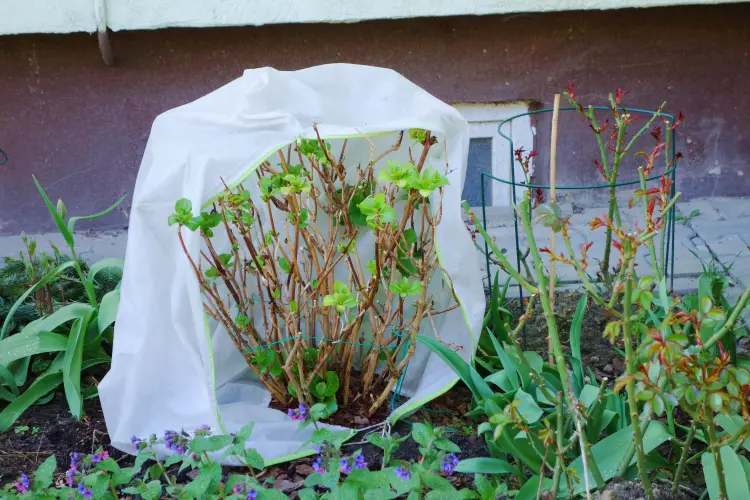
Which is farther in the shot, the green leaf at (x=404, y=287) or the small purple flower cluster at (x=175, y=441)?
the green leaf at (x=404, y=287)

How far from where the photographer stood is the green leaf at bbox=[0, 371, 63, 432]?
2.27 metres

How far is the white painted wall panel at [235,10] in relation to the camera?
144 inches

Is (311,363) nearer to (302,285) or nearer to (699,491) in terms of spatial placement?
(302,285)

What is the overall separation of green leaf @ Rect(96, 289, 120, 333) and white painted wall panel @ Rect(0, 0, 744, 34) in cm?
175

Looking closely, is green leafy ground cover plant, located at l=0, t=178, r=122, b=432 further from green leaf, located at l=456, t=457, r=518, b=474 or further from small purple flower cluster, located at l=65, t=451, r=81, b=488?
green leaf, located at l=456, t=457, r=518, b=474

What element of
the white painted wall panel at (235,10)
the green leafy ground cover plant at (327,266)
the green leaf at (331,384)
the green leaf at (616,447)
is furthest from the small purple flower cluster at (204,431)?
the white painted wall panel at (235,10)

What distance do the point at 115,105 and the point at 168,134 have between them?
210 cm

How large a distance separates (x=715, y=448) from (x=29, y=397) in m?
1.82

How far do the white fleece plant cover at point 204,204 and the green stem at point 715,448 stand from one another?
733 mm

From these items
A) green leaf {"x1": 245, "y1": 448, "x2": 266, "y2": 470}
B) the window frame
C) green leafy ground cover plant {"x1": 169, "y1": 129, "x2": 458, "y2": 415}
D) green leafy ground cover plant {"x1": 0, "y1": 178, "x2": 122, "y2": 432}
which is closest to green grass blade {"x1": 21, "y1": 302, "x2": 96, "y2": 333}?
green leafy ground cover plant {"x1": 0, "y1": 178, "x2": 122, "y2": 432}

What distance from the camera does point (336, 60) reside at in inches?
155

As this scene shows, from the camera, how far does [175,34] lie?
3.88 meters

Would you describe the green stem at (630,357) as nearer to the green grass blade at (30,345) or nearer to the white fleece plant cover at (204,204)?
the white fleece plant cover at (204,204)

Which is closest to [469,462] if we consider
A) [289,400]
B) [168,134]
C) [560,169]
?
[289,400]
